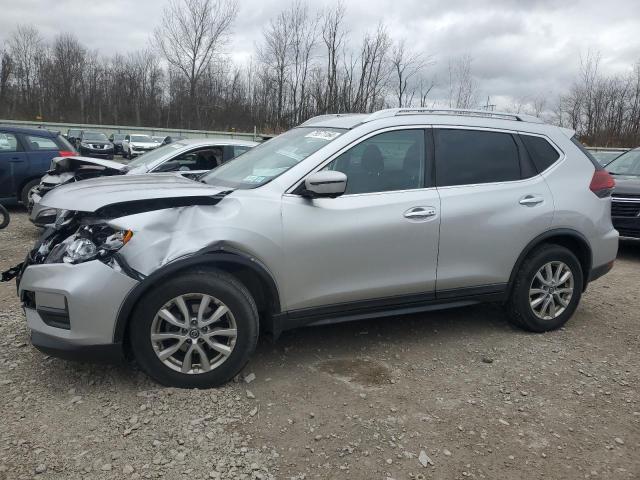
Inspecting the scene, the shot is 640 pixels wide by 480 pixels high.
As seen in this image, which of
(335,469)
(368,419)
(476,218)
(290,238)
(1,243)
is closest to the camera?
(335,469)

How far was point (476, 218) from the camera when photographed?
3969 mm

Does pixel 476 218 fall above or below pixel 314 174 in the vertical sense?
below

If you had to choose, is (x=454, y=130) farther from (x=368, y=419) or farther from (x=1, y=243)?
(x=1, y=243)

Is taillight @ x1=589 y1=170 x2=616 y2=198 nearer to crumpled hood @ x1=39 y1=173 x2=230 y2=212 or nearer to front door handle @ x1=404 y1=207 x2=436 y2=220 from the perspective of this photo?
front door handle @ x1=404 y1=207 x2=436 y2=220

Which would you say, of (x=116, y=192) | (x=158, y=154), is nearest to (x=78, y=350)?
(x=116, y=192)

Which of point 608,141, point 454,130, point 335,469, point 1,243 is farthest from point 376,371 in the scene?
point 608,141

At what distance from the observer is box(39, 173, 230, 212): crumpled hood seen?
310 cm

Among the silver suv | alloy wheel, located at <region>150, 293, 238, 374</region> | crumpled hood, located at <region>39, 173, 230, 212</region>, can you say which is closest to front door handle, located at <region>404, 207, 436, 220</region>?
the silver suv

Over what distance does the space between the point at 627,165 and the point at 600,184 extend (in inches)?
209

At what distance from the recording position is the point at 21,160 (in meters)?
9.27

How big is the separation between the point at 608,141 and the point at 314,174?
35.8m

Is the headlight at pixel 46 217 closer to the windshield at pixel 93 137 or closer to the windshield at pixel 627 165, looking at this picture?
the windshield at pixel 627 165

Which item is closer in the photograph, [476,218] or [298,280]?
[298,280]

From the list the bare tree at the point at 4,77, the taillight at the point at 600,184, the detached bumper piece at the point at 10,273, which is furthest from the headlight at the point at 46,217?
the bare tree at the point at 4,77
